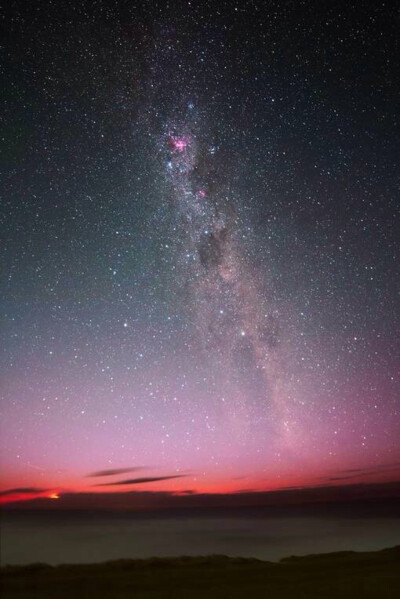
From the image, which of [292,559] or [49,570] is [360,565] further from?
[49,570]

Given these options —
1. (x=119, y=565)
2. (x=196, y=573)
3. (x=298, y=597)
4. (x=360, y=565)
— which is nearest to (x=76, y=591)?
(x=119, y=565)

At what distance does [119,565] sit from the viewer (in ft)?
66.5

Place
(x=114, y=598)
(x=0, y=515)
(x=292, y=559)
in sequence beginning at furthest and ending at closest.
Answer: (x=292, y=559) → (x=0, y=515) → (x=114, y=598)

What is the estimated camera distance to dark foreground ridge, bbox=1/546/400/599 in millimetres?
16266

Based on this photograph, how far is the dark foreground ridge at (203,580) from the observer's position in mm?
16266

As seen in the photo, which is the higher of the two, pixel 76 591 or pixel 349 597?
pixel 76 591

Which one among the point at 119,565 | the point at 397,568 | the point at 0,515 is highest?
the point at 0,515

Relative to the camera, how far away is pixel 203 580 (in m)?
18.7

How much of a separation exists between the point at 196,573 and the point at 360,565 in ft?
29.4

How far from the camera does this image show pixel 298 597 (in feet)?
53.6

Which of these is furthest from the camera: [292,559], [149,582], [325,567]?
[292,559]

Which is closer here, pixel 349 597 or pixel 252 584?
pixel 349 597

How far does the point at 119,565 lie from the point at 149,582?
115 inches

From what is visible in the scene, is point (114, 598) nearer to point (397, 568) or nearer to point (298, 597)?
point (298, 597)
